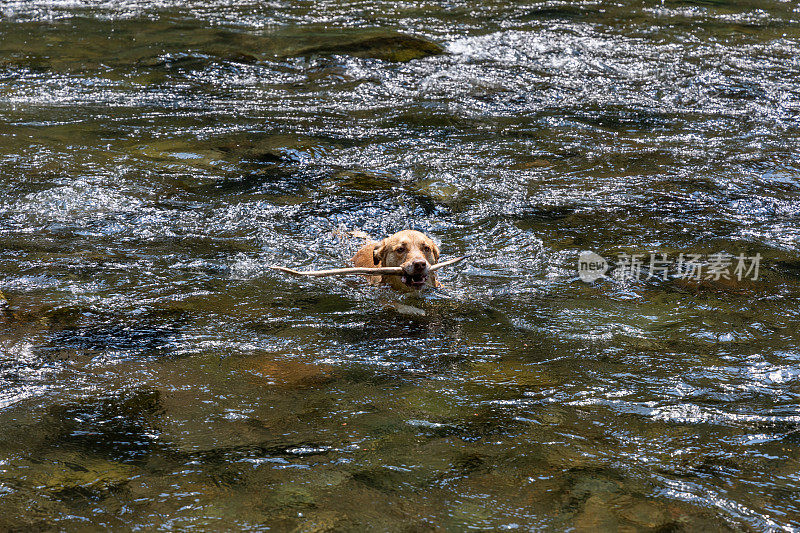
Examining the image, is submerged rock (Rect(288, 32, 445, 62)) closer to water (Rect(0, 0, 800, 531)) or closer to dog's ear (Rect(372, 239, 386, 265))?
water (Rect(0, 0, 800, 531))

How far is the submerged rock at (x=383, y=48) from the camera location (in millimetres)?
13867

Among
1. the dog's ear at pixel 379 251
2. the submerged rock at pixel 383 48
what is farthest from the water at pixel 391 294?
the dog's ear at pixel 379 251

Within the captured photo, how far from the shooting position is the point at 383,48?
14055 mm

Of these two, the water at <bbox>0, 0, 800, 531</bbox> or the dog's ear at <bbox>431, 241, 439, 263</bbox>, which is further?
the dog's ear at <bbox>431, 241, 439, 263</bbox>

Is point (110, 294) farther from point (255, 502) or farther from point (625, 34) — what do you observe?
point (625, 34)

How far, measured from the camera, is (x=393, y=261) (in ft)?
23.0

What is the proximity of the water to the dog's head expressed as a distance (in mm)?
251

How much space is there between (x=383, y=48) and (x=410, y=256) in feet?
26.7

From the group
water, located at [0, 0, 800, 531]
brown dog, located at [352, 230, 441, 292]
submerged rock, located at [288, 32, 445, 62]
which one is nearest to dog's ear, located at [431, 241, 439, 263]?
brown dog, located at [352, 230, 441, 292]

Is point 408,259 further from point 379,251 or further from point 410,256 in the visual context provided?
point 379,251

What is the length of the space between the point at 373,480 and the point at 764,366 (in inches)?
110

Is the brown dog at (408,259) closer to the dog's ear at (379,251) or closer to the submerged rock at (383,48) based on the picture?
the dog's ear at (379,251)

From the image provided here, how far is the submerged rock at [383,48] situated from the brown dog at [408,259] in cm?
725

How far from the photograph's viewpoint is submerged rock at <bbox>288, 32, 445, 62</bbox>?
45.5 ft
